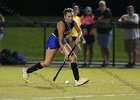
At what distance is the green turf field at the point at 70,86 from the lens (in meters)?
12.1

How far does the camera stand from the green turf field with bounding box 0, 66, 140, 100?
12055 millimetres

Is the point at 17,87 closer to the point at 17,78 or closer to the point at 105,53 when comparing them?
the point at 17,78

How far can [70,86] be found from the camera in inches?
539

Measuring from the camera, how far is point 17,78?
15.3m

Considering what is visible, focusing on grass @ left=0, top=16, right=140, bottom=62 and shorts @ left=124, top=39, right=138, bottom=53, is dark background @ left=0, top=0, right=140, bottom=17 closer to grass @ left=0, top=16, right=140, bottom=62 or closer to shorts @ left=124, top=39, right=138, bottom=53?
grass @ left=0, top=16, right=140, bottom=62

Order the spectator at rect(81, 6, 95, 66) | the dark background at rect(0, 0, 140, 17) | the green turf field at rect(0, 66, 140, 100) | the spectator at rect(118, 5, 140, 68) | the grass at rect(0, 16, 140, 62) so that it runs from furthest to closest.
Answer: the dark background at rect(0, 0, 140, 17)
the grass at rect(0, 16, 140, 62)
the spectator at rect(118, 5, 140, 68)
the spectator at rect(81, 6, 95, 66)
the green turf field at rect(0, 66, 140, 100)

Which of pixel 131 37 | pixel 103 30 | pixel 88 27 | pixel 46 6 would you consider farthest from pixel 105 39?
pixel 46 6

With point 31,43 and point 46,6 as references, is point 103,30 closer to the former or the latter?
point 31,43

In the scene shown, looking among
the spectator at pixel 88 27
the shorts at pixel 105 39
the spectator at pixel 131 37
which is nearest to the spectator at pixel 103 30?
the shorts at pixel 105 39

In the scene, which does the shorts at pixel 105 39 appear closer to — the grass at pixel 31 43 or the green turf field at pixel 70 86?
the green turf field at pixel 70 86

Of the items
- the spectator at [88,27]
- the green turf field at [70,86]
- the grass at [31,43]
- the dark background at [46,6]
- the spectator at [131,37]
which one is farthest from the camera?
the dark background at [46,6]

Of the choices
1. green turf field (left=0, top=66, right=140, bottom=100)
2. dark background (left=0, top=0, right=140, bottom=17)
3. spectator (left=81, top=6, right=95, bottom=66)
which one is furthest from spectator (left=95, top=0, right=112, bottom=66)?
dark background (left=0, top=0, right=140, bottom=17)

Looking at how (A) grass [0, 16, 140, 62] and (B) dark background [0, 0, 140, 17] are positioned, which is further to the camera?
(B) dark background [0, 0, 140, 17]

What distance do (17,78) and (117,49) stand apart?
30.7 feet
